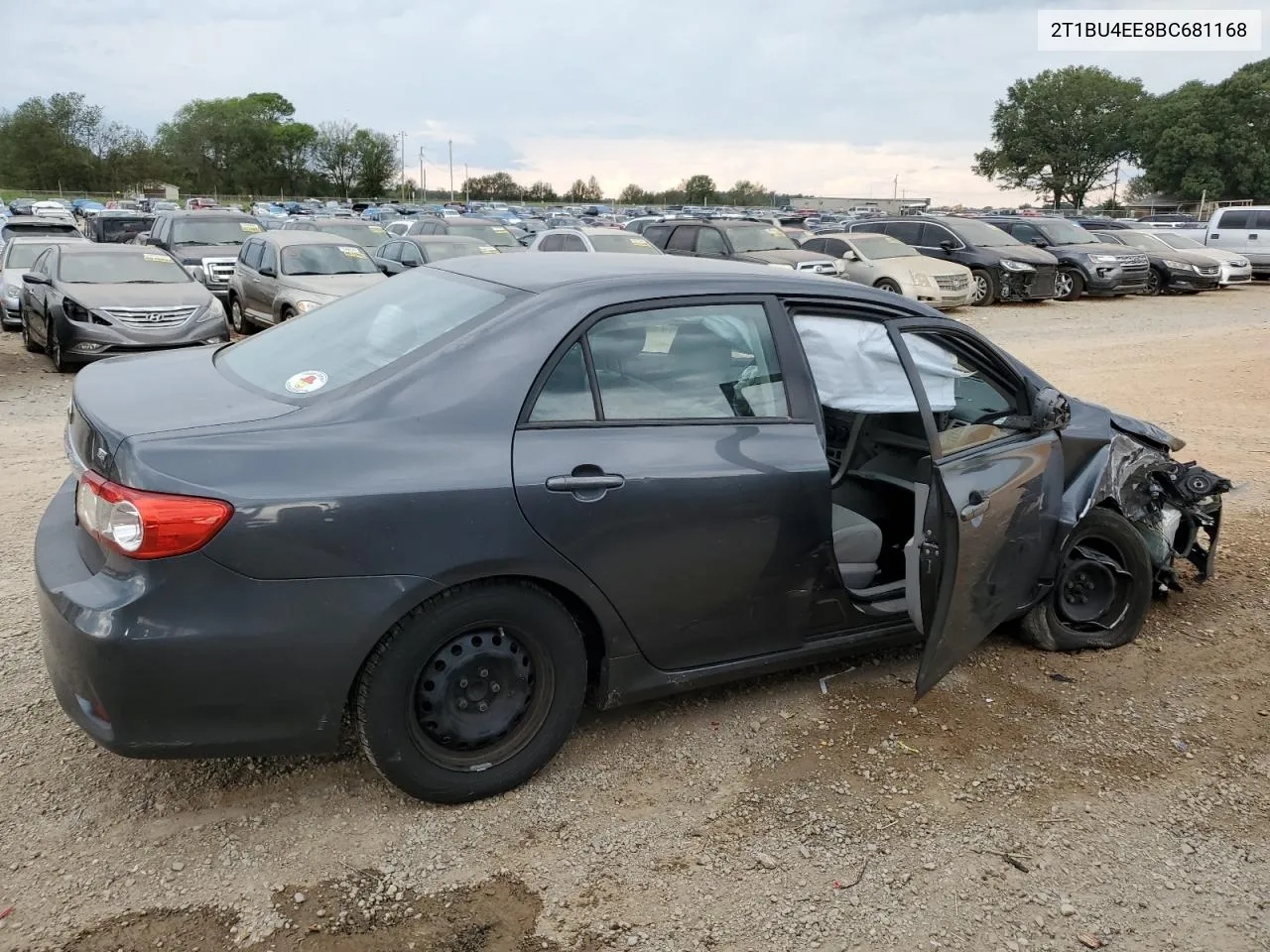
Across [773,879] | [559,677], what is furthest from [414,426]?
[773,879]

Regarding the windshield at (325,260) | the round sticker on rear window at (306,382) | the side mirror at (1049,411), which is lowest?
the side mirror at (1049,411)

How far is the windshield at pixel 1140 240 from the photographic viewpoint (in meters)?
23.0

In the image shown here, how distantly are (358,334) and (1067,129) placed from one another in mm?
83622

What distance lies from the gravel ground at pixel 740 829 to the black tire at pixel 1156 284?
20474mm

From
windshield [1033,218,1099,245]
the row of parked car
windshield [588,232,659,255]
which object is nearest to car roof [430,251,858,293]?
the row of parked car

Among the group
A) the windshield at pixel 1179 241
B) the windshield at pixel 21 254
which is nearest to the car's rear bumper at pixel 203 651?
the windshield at pixel 21 254

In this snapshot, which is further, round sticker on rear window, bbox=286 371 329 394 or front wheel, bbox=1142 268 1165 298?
front wheel, bbox=1142 268 1165 298

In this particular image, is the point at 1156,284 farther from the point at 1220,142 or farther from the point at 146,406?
the point at 1220,142

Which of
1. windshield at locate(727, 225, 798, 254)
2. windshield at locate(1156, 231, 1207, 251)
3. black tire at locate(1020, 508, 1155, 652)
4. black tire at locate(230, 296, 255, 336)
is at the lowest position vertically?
black tire at locate(1020, 508, 1155, 652)

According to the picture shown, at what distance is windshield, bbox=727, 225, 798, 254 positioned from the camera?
645 inches

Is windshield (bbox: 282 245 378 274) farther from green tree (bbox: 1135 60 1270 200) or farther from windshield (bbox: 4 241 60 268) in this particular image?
green tree (bbox: 1135 60 1270 200)

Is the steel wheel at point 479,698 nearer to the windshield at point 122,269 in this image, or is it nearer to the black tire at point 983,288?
the windshield at point 122,269

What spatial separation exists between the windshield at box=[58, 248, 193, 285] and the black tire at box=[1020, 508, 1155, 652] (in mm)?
10368

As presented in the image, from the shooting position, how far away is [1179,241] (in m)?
24.2
